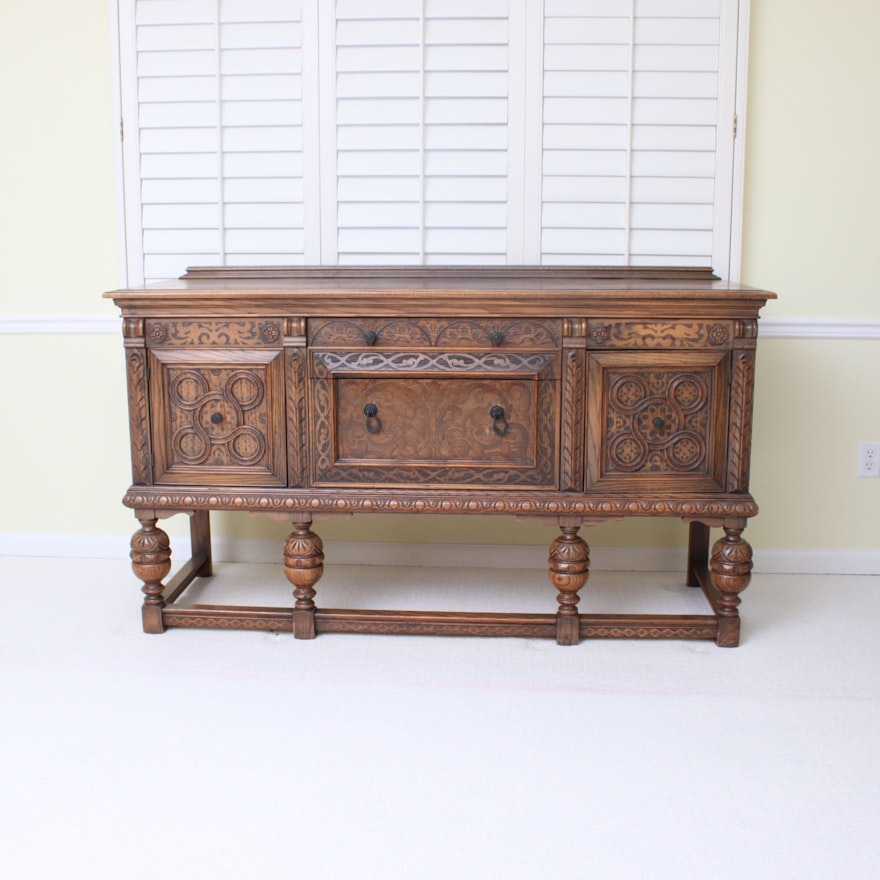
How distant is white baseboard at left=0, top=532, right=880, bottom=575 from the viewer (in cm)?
308

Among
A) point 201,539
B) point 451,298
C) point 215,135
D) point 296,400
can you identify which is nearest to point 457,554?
point 201,539

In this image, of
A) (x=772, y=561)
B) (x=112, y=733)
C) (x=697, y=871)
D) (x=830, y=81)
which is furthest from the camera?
(x=772, y=561)

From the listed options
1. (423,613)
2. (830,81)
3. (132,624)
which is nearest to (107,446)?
(132,624)

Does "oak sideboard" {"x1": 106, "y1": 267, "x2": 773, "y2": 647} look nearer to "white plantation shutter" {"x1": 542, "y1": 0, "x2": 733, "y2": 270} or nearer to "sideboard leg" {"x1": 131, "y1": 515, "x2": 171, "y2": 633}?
"sideboard leg" {"x1": 131, "y1": 515, "x2": 171, "y2": 633}

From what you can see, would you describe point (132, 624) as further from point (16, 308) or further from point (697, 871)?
point (697, 871)

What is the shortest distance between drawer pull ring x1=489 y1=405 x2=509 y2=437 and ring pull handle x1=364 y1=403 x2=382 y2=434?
0.91 ft

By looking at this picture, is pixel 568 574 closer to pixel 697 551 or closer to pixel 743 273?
pixel 697 551

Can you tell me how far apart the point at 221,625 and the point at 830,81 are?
2.25 m

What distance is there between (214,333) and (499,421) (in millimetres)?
724

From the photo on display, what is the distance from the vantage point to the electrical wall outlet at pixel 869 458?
3.03 metres

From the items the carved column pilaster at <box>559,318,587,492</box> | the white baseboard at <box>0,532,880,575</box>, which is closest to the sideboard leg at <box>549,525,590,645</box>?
the carved column pilaster at <box>559,318,587,492</box>

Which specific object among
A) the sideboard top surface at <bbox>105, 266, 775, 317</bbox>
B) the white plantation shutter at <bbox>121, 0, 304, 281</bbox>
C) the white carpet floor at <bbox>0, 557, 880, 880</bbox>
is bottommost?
the white carpet floor at <bbox>0, 557, 880, 880</bbox>

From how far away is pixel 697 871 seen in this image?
164 centimetres

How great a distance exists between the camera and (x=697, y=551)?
9.65 ft
